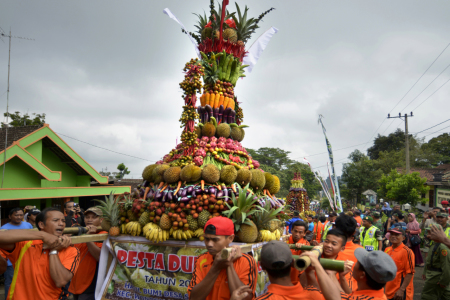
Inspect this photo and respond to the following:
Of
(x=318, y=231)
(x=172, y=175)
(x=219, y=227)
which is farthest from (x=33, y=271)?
(x=318, y=231)

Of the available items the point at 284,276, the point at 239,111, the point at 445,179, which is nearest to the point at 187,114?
the point at 239,111

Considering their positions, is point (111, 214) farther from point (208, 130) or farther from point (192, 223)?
point (208, 130)

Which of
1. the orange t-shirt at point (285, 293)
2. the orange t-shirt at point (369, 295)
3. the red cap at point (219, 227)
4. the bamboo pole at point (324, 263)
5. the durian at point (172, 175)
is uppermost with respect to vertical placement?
the durian at point (172, 175)

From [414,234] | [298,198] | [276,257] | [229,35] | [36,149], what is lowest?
[298,198]

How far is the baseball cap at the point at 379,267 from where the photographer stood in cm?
208

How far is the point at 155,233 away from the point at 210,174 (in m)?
1.18

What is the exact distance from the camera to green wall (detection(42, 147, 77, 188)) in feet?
47.7

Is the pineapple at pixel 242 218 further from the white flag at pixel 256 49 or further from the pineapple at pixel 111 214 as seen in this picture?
the white flag at pixel 256 49

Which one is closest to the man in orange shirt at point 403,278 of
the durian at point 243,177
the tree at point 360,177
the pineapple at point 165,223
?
the durian at point 243,177

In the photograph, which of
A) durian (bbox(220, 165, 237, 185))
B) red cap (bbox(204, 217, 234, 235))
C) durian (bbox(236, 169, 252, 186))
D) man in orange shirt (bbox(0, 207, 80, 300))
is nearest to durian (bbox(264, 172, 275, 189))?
durian (bbox(236, 169, 252, 186))

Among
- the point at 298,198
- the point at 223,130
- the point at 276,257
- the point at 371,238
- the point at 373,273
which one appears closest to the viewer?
the point at 276,257

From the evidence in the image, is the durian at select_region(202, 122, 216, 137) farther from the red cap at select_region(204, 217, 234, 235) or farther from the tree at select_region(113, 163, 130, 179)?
the tree at select_region(113, 163, 130, 179)

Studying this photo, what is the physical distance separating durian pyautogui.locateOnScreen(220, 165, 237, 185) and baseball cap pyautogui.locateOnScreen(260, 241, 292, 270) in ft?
8.39

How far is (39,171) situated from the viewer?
42.0 ft
